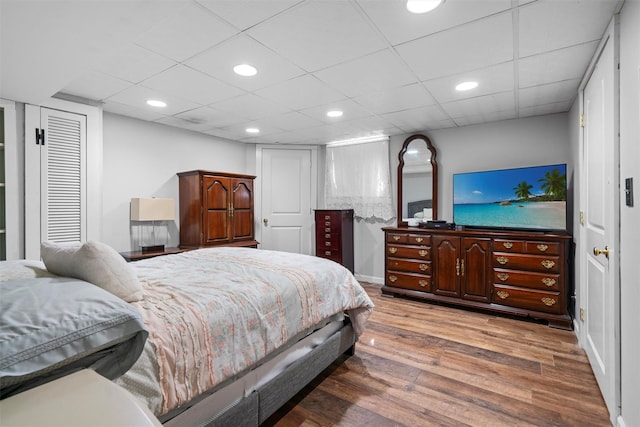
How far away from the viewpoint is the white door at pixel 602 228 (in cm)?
175

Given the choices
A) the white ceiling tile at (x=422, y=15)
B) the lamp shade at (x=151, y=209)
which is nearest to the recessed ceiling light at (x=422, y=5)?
the white ceiling tile at (x=422, y=15)

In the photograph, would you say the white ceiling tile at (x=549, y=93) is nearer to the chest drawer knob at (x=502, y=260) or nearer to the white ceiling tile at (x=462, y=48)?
the white ceiling tile at (x=462, y=48)

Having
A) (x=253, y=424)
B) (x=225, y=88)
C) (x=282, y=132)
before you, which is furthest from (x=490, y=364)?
(x=282, y=132)

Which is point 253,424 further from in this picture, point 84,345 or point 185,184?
point 185,184

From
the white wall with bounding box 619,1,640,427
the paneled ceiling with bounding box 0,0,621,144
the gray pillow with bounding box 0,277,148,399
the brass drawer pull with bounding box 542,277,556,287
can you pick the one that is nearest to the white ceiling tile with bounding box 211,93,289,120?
the paneled ceiling with bounding box 0,0,621,144

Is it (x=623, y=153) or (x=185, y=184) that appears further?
(x=185, y=184)

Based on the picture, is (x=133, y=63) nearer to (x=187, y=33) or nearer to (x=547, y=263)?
(x=187, y=33)

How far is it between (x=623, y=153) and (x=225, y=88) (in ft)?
9.33

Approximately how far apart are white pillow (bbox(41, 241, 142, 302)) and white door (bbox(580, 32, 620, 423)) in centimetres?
250

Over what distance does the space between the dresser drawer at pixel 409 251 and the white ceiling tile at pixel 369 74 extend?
2098mm

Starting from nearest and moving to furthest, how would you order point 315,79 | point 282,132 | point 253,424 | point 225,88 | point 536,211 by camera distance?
1. point 253,424
2. point 315,79
3. point 225,88
4. point 536,211
5. point 282,132

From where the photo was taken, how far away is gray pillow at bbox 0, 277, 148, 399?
2.29 ft

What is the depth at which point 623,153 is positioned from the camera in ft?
5.40

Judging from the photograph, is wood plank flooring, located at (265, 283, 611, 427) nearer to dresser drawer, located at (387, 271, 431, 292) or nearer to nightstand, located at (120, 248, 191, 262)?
dresser drawer, located at (387, 271, 431, 292)
